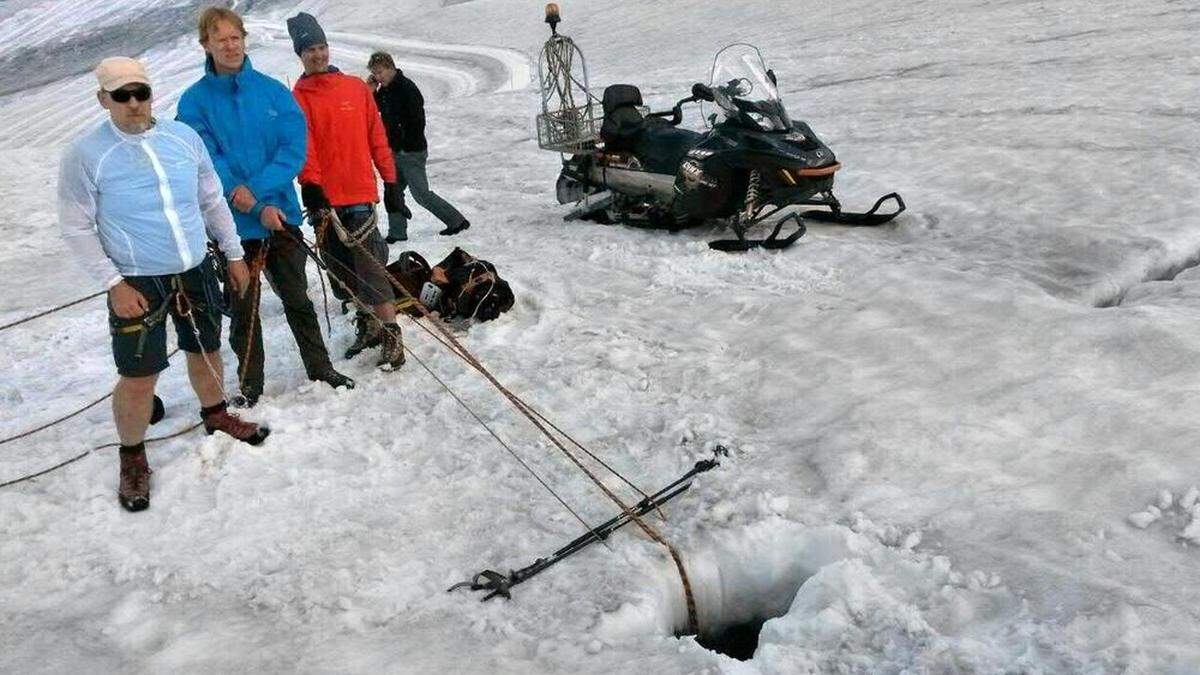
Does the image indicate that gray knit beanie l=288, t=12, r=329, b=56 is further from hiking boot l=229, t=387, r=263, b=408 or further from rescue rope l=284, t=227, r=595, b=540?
hiking boot l=229, t=387, r=263, b=408

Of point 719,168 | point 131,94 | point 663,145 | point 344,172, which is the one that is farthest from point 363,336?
point 663,145

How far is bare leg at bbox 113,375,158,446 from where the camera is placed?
155 inches

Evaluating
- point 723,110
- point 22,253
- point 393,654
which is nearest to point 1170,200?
point 723,110

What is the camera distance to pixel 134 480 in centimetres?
405

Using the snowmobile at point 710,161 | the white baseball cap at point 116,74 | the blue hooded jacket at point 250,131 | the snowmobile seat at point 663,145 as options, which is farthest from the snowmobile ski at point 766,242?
the white baseball cap at point 116,74

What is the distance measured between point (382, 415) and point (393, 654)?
188cm

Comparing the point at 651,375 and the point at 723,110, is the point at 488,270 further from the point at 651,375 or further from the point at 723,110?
the point at 723,110

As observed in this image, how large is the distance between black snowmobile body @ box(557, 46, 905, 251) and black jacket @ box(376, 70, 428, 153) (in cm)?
157

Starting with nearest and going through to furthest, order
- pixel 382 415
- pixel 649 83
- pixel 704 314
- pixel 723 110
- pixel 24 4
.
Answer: pixel 382 415, pixel 704 314, pixel 723 110, pixel 649 83, pixel 24 4

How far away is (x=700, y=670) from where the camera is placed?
9.57ft

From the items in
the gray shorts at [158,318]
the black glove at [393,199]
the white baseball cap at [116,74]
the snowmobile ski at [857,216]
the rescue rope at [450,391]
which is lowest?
the snowmobile ski at [857,216]

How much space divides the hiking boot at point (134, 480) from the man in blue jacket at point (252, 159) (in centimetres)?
86

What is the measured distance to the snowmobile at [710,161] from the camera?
7.11 metres

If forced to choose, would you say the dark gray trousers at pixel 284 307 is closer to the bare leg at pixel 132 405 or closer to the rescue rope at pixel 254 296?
the rescue rope at pixel 254 296
